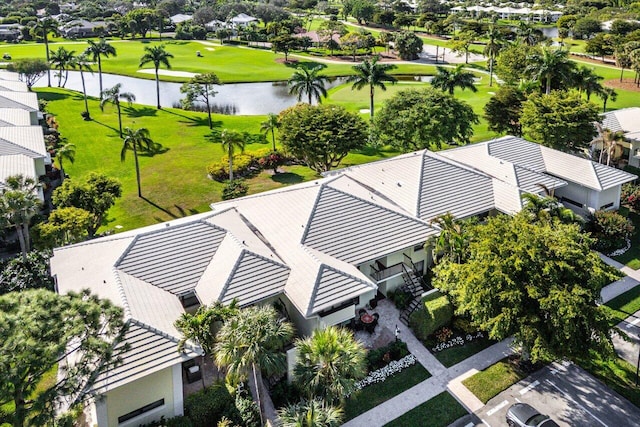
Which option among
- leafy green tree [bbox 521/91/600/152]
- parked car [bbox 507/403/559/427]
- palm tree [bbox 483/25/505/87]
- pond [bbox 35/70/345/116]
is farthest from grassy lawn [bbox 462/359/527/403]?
palm tree [bbox 483/25/505/87]

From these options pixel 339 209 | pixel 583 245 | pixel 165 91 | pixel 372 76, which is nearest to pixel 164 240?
pixel 339 209

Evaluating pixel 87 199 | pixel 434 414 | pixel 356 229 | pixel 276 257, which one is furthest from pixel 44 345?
pixel 87 199

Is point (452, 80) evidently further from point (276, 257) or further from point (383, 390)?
point (383, 390)

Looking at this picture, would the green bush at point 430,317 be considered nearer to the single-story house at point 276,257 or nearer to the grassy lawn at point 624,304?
the single-story house at point 276,257

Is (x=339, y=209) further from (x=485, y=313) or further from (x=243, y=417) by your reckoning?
(x=243, y=417)

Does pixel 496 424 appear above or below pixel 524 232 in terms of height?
below

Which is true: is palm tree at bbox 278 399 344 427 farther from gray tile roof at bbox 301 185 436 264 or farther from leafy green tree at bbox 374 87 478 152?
leafy green tree at bbox 374 87 478 152
